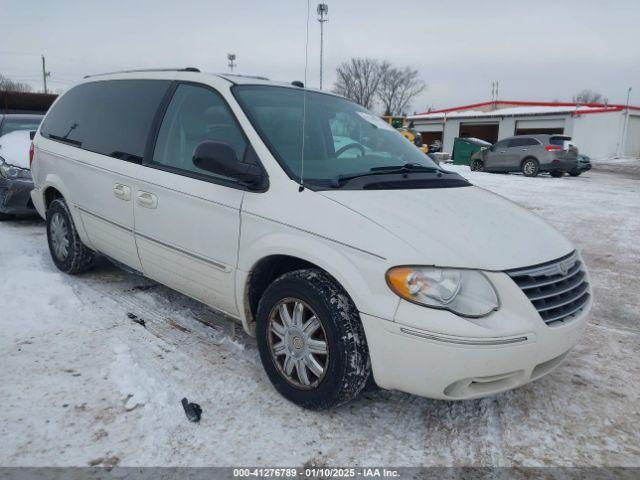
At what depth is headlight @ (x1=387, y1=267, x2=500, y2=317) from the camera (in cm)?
229

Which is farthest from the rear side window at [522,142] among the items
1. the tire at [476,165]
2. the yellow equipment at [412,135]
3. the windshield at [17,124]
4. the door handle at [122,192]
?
the door handle at [122,192]

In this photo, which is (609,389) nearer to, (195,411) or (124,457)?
(195,411)

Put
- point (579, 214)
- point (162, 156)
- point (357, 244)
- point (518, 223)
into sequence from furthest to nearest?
point (579, 214), point (162, 156), point (518, 223), point (357, 244)

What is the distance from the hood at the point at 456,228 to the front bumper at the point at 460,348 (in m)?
0.18

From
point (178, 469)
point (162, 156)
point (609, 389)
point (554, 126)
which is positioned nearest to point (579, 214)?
point (609, 389)

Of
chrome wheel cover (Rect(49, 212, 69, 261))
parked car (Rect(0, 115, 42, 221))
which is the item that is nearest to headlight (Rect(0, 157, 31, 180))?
parked car (Rect(0, 115, 42, 221))

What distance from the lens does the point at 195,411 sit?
8.59 feet

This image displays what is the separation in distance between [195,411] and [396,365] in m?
1.09

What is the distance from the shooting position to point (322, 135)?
11.1ft

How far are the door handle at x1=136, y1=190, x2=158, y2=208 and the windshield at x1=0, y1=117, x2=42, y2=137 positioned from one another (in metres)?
6.37

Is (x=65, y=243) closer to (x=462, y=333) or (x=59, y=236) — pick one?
(x=59, y=236)

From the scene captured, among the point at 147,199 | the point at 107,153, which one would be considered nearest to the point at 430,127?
the point at 107,153

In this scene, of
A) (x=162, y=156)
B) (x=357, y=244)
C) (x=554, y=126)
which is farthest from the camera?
(x=554, y=126)

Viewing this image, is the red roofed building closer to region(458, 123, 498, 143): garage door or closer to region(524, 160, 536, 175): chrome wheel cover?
region(458, 123, 498, 143): garage door
